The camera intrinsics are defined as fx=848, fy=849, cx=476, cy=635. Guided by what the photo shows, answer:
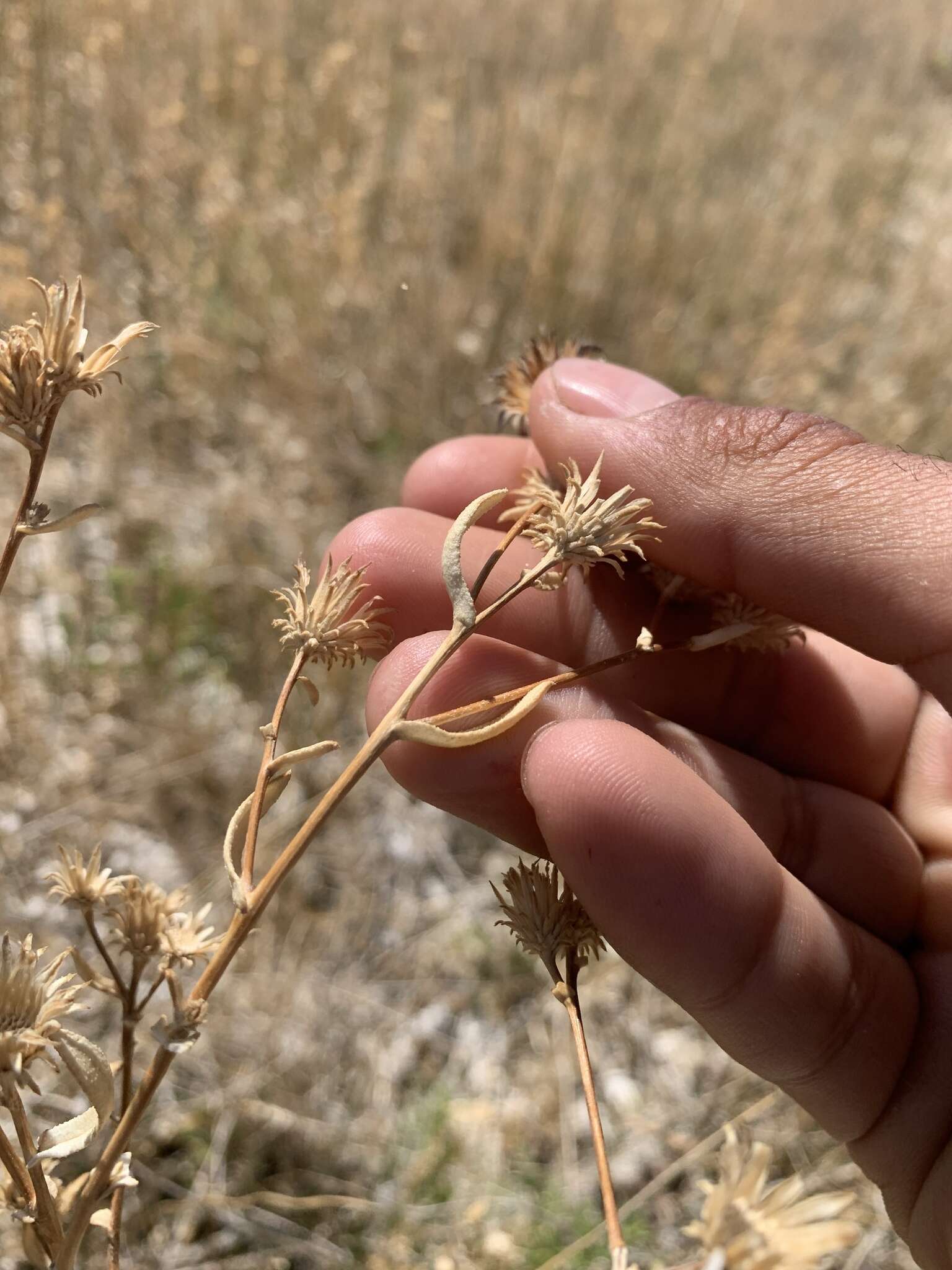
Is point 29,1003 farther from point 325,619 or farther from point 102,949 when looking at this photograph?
point 325,619

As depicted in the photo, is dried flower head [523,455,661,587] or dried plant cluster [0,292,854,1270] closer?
dried plant cluster [0,292,854,1270]

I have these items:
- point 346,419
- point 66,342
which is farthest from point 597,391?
point 346,419

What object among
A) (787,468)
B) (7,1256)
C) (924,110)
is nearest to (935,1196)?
(787,468)

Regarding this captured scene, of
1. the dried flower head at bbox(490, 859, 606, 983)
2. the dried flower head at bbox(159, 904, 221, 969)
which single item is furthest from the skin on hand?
the dried flower head at bbox(159, 904, 221, 969)

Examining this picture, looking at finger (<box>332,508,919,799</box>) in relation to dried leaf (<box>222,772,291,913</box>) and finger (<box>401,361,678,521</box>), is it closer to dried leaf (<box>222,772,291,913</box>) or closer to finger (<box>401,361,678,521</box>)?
finger (<box>401,361,678,521</box>)

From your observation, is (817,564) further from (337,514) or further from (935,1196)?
(337,514)

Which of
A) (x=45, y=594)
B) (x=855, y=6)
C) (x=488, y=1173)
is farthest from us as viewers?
(x=855, y=6)

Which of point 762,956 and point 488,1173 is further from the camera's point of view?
point 488,1173

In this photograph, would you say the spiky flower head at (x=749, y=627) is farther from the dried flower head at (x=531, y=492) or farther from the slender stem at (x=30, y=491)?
the slender stem at (x=30, y=491)
